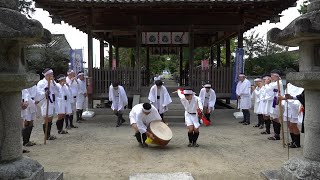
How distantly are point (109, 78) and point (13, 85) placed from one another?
1022 cm

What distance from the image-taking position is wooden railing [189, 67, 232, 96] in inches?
576

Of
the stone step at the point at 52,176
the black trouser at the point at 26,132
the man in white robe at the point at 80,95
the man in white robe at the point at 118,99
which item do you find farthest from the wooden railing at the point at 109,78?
the stone step at the point at 52,176

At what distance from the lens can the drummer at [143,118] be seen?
839 cm

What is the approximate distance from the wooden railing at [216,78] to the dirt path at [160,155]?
11.6 feet

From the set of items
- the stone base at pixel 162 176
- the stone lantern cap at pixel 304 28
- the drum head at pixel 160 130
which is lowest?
the stone base at pixel 162 176

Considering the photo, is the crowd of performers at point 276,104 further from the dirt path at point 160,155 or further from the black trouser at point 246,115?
the dirt path at point 160,155

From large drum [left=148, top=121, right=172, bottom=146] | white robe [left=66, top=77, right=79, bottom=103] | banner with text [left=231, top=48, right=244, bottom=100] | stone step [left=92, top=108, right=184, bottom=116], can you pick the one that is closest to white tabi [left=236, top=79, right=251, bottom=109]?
banner with text [left=231, top=48, right=244, bottom=100]

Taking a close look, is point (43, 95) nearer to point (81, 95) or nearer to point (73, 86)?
point (73, 86)

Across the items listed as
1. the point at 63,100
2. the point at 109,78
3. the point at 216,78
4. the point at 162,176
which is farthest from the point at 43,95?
the point at 216,78

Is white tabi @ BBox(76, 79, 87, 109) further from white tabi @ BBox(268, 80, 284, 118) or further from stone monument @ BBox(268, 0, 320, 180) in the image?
stone monument @ BBox(268, 0, 320, 180)

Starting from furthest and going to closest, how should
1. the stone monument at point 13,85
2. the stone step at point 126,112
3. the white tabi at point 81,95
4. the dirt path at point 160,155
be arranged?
1. the stone step at point 126,112
2. the white tabi at point 81,95
3. the dirt path at point 160,155
4. the stone monument at point 13,85

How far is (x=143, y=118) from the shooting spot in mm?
8602

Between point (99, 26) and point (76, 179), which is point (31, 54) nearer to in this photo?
point (99, 26)

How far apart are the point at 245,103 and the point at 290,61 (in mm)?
20258
